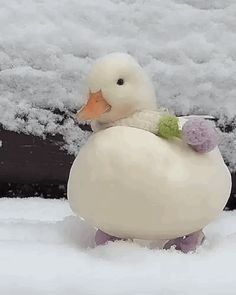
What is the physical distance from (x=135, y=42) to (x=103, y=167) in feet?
1.70

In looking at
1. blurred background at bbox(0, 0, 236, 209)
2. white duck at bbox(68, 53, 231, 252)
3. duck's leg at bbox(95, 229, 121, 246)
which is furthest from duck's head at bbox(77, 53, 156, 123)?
blurred background at bbox(0, 0, 236, 209)

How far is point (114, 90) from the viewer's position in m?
0.72

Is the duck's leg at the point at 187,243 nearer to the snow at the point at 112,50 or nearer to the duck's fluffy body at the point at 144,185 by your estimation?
the duck's fluffy body at the point at 144,185

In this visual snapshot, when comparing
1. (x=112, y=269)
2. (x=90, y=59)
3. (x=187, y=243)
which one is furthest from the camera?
(x=90, y=59)

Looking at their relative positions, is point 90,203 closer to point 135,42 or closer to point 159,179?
point 159,179

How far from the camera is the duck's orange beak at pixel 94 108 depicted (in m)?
0.71

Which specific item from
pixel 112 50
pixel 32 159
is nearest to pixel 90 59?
pixel 112 50

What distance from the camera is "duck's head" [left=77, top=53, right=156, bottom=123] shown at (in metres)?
0.72

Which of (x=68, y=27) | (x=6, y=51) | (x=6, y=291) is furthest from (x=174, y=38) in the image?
(x=6, y=291)

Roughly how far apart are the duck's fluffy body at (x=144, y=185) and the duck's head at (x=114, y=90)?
0.08 ft

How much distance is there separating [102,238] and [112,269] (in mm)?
110

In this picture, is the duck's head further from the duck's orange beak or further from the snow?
the snow

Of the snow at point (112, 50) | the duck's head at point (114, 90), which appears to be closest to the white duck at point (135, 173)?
the duck's head at point (114, 90)

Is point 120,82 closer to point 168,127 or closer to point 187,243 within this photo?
point 168,127
